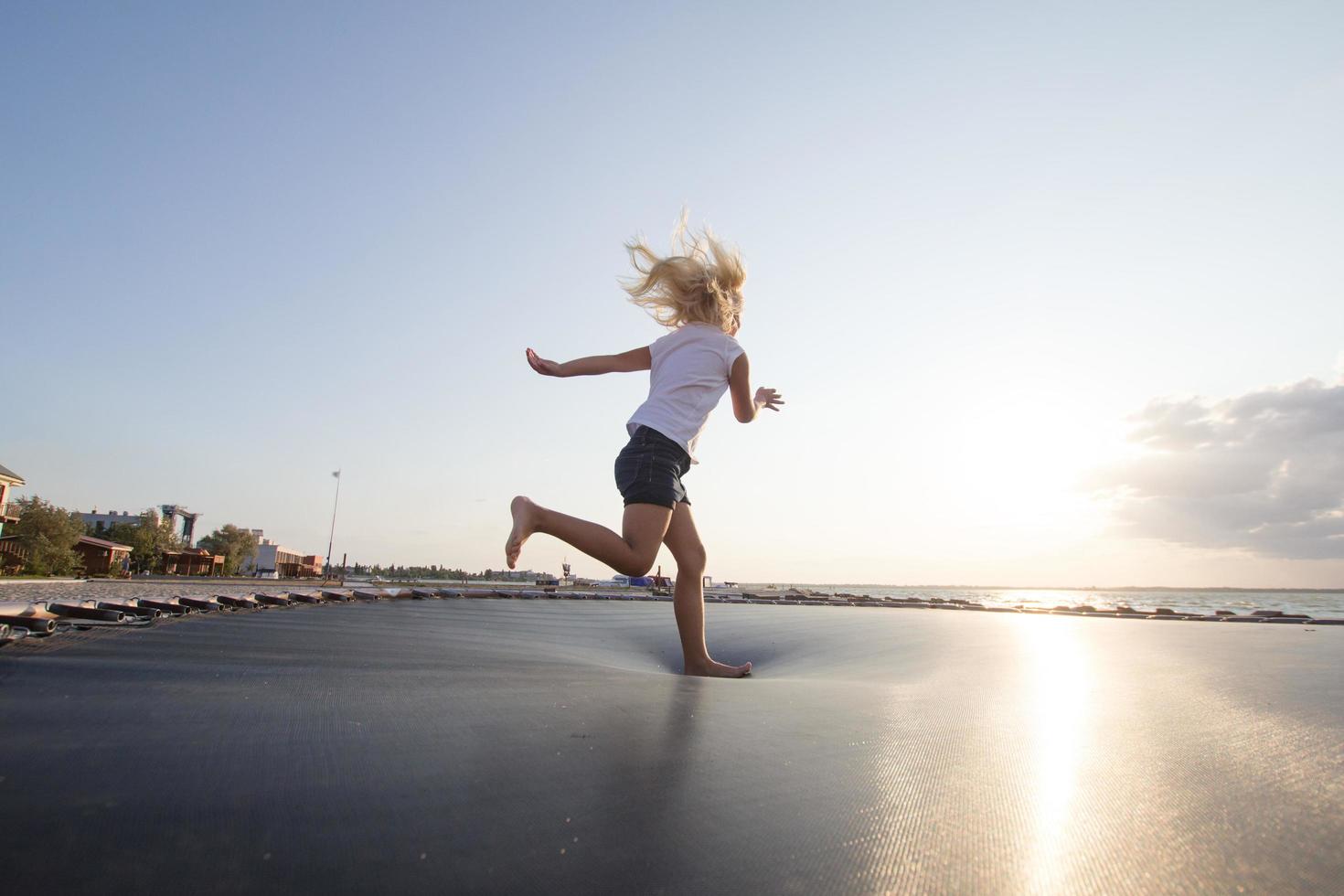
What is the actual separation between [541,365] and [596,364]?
227mm

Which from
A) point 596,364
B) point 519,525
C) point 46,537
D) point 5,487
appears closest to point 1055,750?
point 519,525

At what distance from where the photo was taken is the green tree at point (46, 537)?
2572cm

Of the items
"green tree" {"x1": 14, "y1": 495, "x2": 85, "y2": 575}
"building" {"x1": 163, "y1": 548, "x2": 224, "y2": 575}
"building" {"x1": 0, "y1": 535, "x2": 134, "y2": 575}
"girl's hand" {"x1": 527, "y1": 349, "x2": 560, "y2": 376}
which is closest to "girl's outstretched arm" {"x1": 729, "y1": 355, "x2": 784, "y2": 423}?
"girl's hand" {"x1": 527, "y1": 349, "x2": 560, "y2": 376}

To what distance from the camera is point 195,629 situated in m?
2.54

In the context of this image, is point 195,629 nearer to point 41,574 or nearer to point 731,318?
point 731,318

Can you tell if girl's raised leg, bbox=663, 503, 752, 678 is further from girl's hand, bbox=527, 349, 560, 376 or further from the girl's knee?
girl's hand, bbox=527, 349, 560, 376

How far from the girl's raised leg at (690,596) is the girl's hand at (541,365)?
2.54ft

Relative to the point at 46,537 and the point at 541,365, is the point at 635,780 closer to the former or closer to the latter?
the point at 541,365

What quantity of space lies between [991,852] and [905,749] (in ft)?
1.40

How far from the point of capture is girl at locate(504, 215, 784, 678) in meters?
2.33

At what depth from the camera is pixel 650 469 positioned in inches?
95.8

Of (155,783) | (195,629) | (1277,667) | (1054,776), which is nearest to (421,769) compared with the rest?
(155,783)

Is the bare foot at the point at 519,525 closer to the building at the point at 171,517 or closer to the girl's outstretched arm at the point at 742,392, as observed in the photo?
the girl's outstretched arm at the point at 742,392

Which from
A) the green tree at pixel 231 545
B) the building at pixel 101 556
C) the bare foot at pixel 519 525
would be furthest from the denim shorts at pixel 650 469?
the green tree at pixel 231 545
